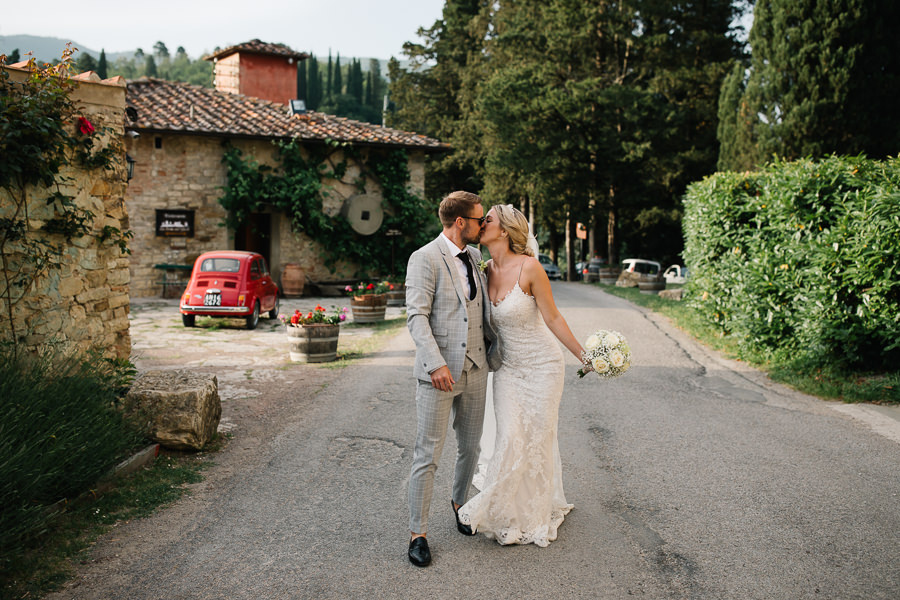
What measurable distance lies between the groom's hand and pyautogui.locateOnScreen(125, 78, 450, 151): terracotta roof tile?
18.2m

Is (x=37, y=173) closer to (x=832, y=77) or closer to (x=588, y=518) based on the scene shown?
(x=588, y=518)

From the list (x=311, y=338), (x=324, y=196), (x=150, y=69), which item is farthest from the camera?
(x=150, y=69)

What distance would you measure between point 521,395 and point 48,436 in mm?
2966

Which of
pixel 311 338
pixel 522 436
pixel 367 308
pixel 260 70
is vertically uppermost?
pixel 260 70

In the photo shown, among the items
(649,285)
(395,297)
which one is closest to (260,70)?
(395,297)

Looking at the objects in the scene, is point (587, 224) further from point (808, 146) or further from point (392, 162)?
point (808, 146)

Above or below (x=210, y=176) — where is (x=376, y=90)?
above

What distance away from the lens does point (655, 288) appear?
24.4 metres

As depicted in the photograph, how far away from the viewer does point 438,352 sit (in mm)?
3869

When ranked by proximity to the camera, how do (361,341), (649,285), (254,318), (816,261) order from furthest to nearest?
(649,285)
(254,318)
(361,341)
(816,261)

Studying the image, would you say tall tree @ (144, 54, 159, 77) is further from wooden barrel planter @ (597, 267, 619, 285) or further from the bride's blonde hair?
the bride's blonde hair

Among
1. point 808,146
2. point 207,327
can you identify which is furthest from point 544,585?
point 808,146

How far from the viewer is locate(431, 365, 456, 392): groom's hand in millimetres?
3844

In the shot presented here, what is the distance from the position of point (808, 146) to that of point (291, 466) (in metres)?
16.4
